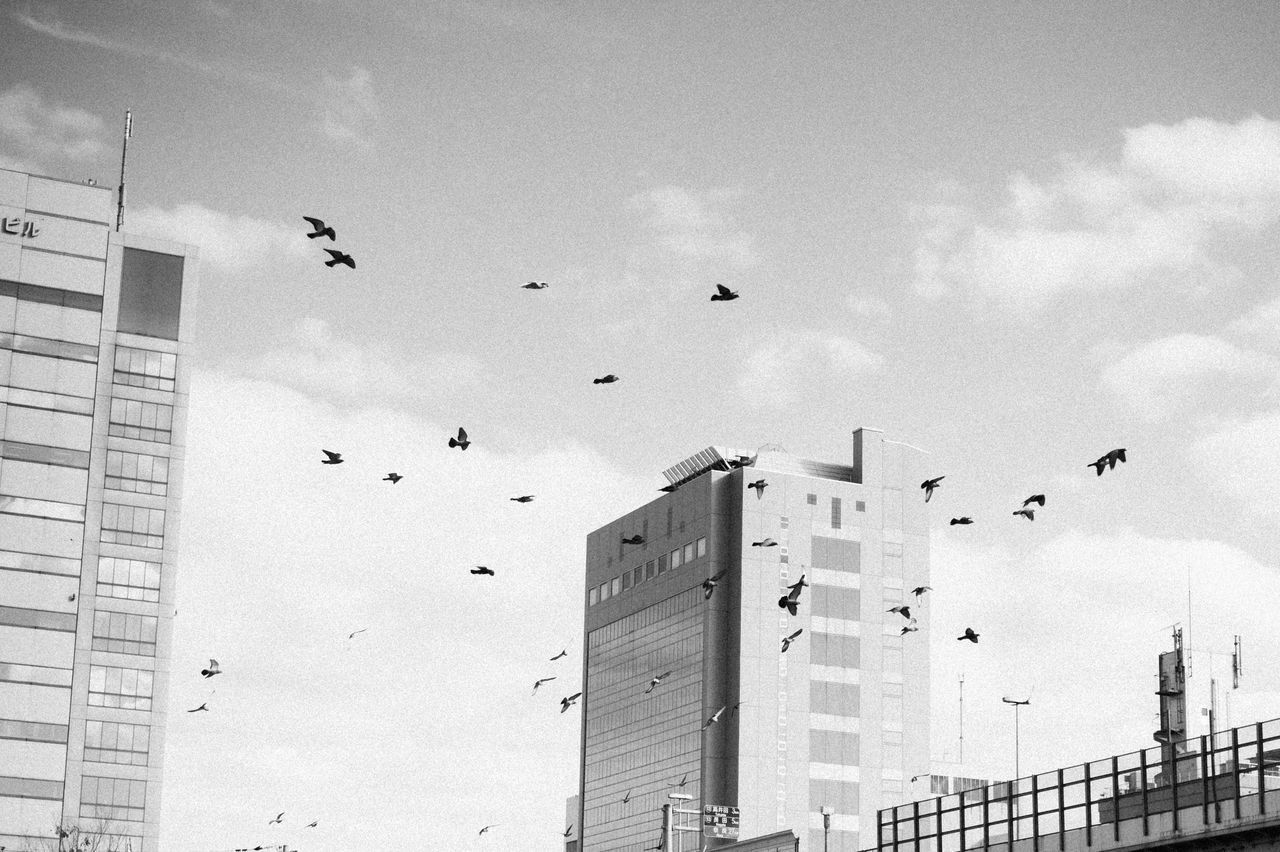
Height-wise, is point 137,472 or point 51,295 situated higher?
point 51,295

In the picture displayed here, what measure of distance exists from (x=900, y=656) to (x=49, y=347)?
294 feet

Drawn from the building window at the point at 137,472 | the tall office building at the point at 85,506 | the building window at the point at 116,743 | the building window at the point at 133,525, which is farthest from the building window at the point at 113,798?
the building window at the point at 137,472

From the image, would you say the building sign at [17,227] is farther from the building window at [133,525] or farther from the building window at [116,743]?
the building window at [116,743]

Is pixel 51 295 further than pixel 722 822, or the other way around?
pixel 51 295

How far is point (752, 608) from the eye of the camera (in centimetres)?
17188

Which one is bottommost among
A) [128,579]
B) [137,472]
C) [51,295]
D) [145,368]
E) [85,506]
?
[128,579]

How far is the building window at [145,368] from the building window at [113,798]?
2333 cm

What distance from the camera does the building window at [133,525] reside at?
372ft

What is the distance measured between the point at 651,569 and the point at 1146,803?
5313 inches

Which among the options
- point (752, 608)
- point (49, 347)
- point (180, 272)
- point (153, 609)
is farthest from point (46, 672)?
point (752, 608)

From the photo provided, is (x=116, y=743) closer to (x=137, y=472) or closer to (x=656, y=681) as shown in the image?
(x=137, y=472)

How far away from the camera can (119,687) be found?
111m

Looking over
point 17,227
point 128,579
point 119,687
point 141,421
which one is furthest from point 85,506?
point 17,227

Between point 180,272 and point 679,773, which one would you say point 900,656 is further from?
point 180,272
